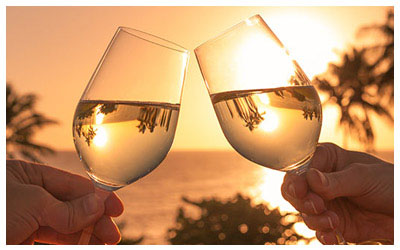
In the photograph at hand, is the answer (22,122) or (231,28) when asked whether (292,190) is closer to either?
(231,28)

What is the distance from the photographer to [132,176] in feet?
6.91

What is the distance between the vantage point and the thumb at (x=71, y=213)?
2.38m

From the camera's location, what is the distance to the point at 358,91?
3844 cm

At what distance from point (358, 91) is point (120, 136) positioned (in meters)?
38.6

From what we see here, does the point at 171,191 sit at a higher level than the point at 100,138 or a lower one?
lower

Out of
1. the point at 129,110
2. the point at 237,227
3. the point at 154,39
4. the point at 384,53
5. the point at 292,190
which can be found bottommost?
the point at 237,227

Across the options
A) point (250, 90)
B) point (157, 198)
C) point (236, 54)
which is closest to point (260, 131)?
point (250, 90)

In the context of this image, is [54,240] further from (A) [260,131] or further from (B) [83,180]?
(A) [260,131]

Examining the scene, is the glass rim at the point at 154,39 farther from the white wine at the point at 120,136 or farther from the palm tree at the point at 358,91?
the palm tree at the point at 358,91

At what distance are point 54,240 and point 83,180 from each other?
355 mm

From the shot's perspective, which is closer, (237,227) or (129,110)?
(129,110)

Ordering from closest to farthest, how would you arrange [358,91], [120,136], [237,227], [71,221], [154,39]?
[120,136], [154,39], [71,221], [237,227], [358,91]

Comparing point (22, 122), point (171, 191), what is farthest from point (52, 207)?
point (171, 191)
